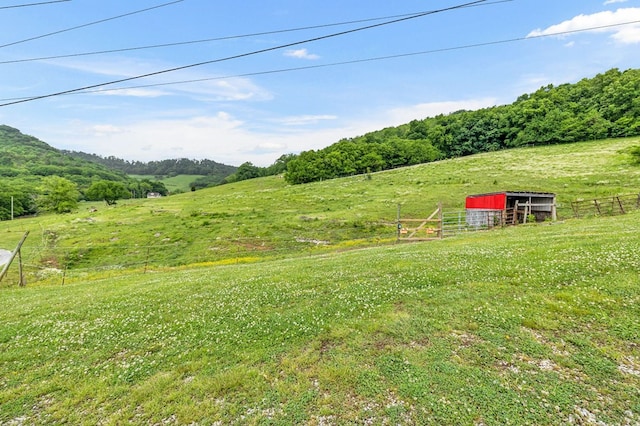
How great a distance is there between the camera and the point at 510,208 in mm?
32750

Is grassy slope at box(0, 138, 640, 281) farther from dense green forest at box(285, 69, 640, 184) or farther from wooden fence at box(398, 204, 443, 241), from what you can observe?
dense green forest at box(285, 69, 640, 184)

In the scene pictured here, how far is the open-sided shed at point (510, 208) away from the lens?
3234cm

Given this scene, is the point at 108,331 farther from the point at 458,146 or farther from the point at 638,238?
the point at 458,146

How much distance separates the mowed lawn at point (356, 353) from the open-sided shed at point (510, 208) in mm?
23390

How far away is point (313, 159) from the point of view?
102938 millimetres

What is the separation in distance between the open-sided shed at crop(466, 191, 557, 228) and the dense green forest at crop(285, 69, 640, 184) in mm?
66832

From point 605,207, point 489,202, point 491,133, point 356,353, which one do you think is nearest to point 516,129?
point 491,133

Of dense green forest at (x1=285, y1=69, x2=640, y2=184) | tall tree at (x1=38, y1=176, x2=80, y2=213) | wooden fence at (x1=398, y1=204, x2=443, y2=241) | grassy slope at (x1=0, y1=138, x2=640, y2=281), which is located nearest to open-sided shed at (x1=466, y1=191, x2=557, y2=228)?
grassy slope at (x1=0, y1=138, x2=640, y2=281)

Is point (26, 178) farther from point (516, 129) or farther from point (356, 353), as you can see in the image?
point (516, 129)

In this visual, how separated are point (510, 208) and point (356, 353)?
33.8 m

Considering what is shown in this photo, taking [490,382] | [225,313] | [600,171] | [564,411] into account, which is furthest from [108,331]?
[600,171]

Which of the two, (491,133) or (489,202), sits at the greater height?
(491,133)

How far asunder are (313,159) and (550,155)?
68632mm

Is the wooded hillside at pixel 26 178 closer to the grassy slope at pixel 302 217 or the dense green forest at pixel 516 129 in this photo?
the grassy slope at pixel 302 217
